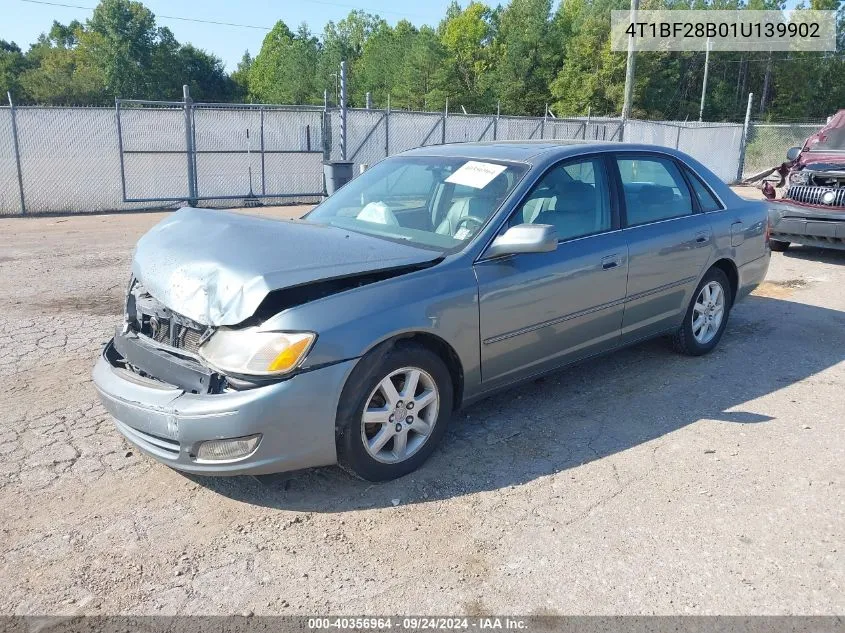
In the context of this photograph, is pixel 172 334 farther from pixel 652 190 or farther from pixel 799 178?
pixel 799 178

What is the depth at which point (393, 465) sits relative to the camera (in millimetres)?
3521

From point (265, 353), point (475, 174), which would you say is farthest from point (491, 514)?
point (475, 174)

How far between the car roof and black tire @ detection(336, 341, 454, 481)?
1.54 meters

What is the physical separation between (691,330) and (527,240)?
2.35 metres

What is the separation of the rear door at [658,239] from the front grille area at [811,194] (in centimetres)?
500

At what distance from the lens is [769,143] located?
80.4 feet

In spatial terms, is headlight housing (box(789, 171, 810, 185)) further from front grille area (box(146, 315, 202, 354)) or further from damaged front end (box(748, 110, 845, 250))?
front grille area (box(146, 315, 202, 354))

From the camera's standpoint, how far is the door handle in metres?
4.44

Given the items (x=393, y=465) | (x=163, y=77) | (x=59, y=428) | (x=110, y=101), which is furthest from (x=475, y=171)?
(x=163, y=77)

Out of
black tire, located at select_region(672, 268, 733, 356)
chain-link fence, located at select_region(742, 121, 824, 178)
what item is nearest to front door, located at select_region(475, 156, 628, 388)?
black tire, located at select_region(672, 268, 733, 356)

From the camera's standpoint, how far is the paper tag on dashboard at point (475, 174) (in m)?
4.24

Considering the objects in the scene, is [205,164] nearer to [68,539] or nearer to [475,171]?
[475,171]

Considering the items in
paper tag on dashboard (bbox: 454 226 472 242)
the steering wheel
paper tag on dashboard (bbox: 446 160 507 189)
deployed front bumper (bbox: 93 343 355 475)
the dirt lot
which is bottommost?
the dirt lot

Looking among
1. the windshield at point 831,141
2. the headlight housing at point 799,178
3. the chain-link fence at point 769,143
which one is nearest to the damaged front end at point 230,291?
the headlight housing at point 799,178
